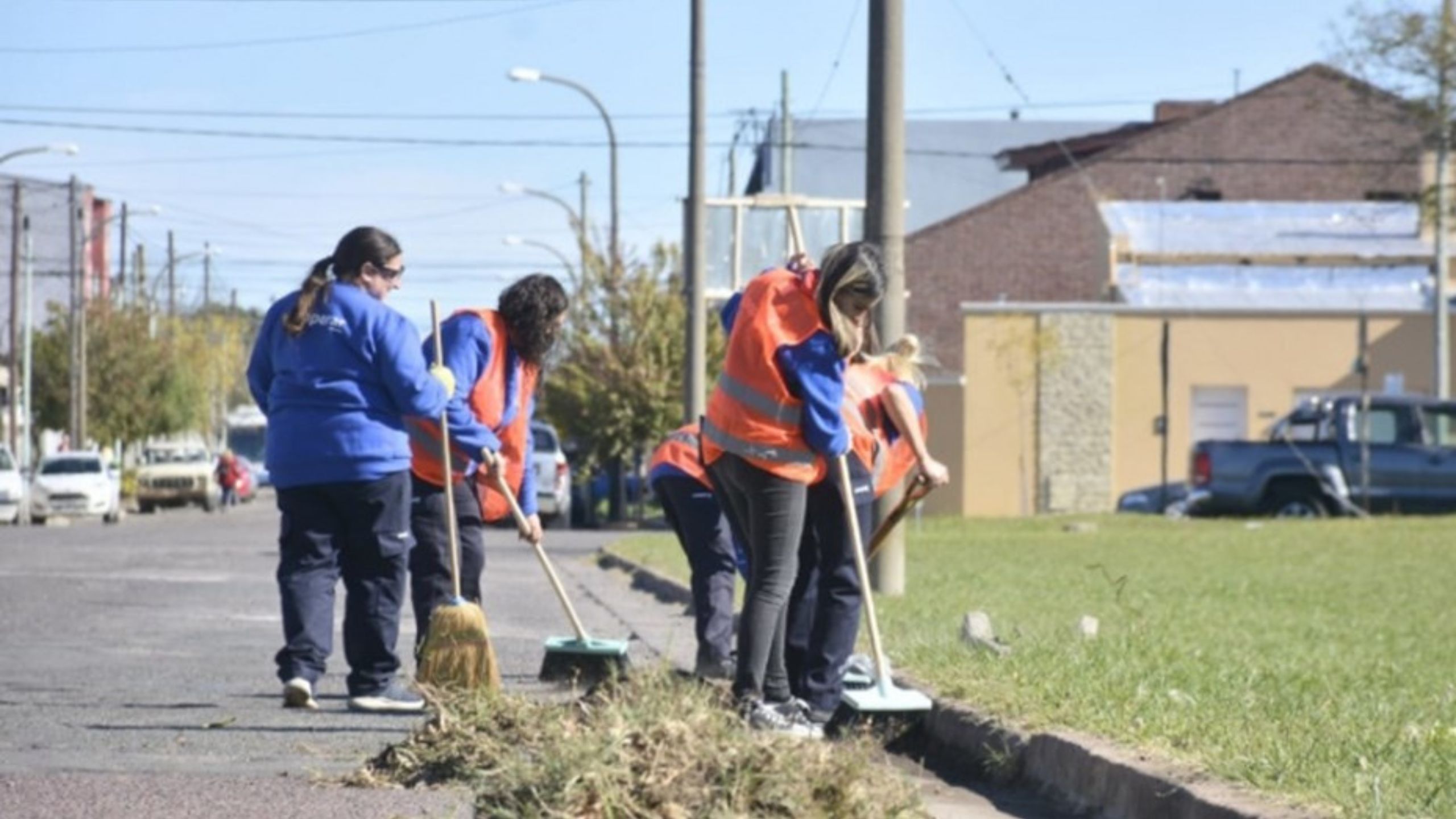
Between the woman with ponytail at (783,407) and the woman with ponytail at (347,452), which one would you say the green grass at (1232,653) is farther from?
the woman with ponytail at (347,452)

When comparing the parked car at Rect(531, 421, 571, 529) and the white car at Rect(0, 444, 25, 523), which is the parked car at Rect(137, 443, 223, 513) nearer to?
the white car at Rect(0, 444, 25, 523)

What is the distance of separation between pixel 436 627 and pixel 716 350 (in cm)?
3924

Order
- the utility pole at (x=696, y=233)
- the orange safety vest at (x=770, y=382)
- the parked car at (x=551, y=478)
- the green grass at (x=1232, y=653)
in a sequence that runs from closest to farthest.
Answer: the green grass at (x=1232, y=653) → the orange safety vest at (x=770, y=382) → the utility pole at (x=696, y=233) → the parked car at (x=551, y=478)

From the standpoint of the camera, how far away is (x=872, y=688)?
9.44 meters

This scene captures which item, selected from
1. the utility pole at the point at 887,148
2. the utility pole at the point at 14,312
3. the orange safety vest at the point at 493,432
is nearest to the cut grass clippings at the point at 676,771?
the orange safety vest at the point at 493,432

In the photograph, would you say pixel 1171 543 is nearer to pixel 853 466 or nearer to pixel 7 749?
pixel 853 466

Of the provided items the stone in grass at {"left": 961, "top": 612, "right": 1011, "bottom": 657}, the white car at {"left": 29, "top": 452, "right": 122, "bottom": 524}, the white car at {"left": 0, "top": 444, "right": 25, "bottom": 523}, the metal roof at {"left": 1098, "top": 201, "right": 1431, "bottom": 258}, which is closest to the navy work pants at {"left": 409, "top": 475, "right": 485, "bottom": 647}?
the stone in grass at {"left": 961, "top": 612, "right": 1011, "bottom": 657}

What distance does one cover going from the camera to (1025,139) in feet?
276

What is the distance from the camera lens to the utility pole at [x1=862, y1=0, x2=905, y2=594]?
15.2 meters

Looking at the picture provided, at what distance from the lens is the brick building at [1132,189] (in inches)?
2345

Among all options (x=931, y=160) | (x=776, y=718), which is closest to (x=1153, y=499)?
(x=776, y=718)

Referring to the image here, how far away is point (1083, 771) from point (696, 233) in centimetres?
1777

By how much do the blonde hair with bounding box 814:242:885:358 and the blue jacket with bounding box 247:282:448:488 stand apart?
5.22ft

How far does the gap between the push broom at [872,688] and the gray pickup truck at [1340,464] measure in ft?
75.5
